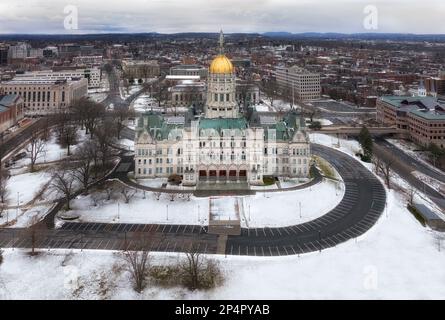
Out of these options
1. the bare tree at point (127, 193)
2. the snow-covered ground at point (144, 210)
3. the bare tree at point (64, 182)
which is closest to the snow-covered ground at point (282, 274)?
the snow-covered ground at point (144, 210)

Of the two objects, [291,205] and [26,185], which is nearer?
[291,205]

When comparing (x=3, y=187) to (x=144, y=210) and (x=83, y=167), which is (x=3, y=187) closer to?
(x=83, y=167)

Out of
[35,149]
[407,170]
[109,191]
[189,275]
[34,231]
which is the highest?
[35,149]

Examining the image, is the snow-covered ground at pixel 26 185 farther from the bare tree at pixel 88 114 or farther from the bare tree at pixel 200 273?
the bare tree at pixel 200 273

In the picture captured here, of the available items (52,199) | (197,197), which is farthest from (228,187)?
(52,199)

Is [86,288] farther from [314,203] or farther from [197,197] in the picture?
[314,203]

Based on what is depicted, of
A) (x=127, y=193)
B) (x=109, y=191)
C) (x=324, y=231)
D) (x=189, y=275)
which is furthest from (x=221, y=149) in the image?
(x=189, y=275)

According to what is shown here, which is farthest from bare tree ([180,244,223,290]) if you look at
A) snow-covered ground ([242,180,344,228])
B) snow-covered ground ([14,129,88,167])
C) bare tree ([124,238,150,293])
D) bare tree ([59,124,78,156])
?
bare tree ([59,124,78,156])
